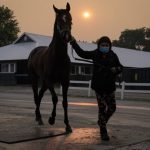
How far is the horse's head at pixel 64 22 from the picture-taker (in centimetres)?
912

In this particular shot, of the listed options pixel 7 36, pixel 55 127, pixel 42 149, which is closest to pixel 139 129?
pixel 55 127

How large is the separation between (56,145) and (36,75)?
426 centimetres

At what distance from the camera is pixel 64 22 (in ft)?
30.4

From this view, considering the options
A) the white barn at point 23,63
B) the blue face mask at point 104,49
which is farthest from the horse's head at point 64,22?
the white barn at point 23,63

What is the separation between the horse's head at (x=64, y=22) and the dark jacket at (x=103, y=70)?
512 mm

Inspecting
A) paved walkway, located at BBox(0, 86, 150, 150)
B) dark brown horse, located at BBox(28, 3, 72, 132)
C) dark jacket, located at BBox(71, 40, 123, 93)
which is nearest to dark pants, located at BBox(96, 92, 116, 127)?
dark jacket, located at BBox(71, 40, 123, 93)

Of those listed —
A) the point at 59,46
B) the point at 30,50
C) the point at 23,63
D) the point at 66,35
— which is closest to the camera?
the point at 66,35

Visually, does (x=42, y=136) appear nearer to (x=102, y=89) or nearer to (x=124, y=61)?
(x=102, y=89)

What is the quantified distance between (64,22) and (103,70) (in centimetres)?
131

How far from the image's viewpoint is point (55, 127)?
34.3 ft

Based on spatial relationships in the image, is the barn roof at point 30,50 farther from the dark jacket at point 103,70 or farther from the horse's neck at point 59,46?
the dark jacket at point 103,70

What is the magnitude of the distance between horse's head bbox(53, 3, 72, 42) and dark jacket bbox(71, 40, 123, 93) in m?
0.51

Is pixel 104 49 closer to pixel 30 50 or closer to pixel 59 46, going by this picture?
pixel 59 46

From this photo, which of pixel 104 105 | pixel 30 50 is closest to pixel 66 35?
pixel 104 105
